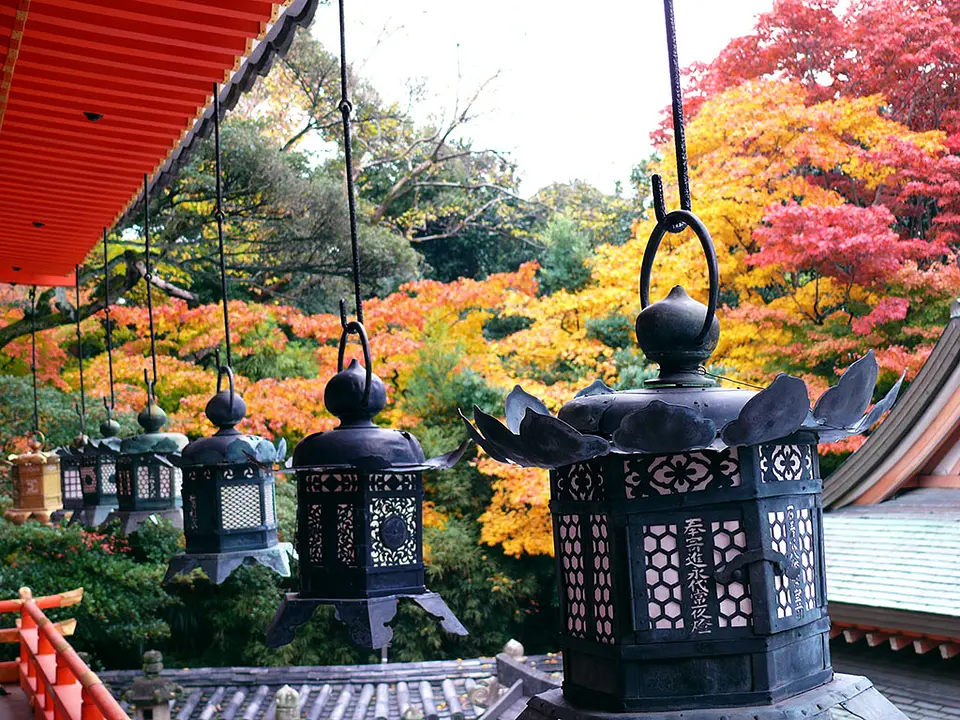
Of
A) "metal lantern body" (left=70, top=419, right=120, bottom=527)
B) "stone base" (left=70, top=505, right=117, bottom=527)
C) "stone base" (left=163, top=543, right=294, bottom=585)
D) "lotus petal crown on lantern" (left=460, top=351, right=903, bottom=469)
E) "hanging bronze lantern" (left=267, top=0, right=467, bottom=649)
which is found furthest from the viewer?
"stone base" (left=70, top=505, right=117, bottom=527)

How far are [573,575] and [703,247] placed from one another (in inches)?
18.8

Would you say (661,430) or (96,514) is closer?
(661,430)

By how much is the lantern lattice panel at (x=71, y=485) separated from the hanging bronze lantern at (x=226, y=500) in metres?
2.48

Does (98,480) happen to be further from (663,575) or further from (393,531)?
(663,575)

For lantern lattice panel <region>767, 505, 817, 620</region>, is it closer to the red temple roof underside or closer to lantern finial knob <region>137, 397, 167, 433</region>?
the red temple roof underside

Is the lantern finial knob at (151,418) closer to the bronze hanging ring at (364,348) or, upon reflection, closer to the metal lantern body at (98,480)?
the metal lantern body at (98,480)

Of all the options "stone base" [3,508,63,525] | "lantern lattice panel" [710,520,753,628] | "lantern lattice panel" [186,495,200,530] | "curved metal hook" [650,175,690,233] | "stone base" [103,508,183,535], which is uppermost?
"curved metal hook" [650,175,690,233]

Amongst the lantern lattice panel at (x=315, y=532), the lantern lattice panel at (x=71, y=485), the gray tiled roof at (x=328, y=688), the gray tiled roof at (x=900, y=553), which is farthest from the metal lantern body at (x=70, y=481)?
the gray tiled roof at (x=900, y=553)

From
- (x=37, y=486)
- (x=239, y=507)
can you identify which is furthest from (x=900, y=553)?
(x=37, y=486)

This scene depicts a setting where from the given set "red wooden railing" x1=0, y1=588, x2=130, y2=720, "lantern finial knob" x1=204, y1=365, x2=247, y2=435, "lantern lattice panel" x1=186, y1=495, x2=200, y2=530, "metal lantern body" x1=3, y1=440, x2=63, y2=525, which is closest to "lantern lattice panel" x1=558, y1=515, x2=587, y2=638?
"lantern finial knob" x1=204, y1=365, x2=247, y2=435

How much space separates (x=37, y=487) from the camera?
5.93 meters

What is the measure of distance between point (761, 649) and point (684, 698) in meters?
0.11

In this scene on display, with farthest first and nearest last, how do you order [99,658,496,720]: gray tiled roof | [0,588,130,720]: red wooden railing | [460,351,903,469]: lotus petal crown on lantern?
1. [99,658,496,720]: gray tiled roof
2. [0,588,130,720]: red wooden railing
3. [460,351,903,469]: lotus petal crown on lantern

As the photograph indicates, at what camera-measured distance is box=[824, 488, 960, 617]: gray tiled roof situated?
13.5 ft
